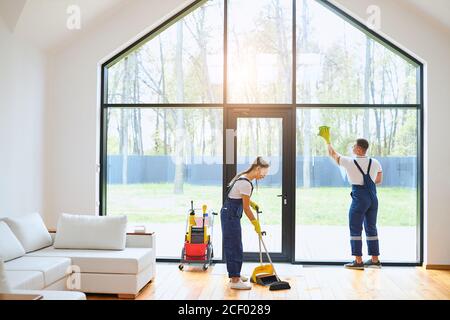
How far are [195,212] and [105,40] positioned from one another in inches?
97.5

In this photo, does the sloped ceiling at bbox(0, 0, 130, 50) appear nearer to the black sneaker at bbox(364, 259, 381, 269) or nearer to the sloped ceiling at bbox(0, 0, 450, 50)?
the sloped ceiling at bbox(0, 0, 450, 50)

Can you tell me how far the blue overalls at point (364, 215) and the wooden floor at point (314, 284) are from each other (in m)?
0.30

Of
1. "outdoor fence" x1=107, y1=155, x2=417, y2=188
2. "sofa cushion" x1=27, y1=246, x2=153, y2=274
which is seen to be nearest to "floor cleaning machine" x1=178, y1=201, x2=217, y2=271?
"outdoor fence" x1=107, y1=155, x2=417, y2=188

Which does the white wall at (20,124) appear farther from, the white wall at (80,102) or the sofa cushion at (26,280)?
the sofa cushion at (26,280)

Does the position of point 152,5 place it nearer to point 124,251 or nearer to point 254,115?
point 254,115

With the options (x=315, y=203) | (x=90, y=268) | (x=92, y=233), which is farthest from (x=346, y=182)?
(x=90, y=268)

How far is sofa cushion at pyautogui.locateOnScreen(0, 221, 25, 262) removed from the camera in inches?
154

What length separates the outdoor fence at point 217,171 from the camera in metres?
5.73

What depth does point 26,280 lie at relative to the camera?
3.30 m

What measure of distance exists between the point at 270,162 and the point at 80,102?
8.33ft

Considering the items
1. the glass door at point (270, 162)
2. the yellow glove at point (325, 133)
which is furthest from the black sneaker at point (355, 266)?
the yellow glove at point (325, 133)

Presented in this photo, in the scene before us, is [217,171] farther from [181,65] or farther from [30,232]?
[30,232]

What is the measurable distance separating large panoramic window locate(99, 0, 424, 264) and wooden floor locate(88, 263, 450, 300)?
45 centimetres

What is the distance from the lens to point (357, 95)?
5.74 metres
